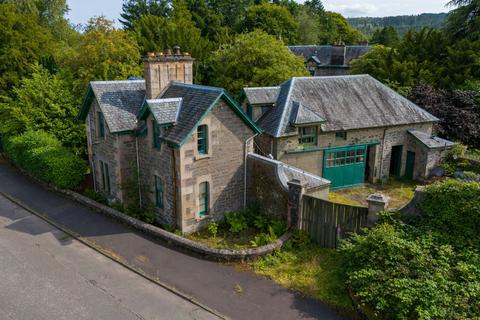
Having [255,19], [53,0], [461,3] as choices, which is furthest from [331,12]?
[53,0]

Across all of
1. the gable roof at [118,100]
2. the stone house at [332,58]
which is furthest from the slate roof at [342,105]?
the stone house at [332,58]

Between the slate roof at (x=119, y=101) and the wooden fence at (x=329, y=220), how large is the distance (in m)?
9.10

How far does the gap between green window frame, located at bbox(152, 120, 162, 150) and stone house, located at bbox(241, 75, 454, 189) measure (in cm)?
679

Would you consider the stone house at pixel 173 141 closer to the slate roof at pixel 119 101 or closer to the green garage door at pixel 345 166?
the slate roof at pixel 119 101

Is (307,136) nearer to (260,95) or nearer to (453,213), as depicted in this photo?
(260,95)

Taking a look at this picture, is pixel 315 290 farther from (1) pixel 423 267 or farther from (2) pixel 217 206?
(2) pixel 217 206

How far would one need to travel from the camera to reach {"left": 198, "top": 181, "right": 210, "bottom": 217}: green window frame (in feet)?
57.7

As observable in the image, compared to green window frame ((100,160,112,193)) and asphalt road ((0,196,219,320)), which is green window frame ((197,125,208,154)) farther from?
green window frame ((100,160,112,193))

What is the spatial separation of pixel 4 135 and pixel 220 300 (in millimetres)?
23466

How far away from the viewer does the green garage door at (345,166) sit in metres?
23.6

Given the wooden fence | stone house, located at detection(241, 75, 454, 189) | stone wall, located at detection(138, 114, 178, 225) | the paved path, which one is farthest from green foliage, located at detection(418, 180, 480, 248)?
stone house, located at detection(241, 75, 454, 189)

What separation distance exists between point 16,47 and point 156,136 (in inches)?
845

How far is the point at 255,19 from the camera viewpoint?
63000 mm

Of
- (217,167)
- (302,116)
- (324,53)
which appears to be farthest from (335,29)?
(217,167)
